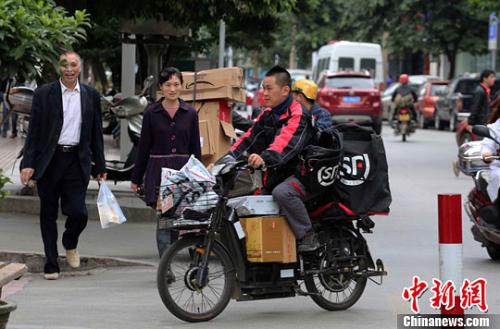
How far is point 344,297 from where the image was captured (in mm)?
9188

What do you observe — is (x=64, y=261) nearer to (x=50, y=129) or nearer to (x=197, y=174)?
(x=50, y=129)

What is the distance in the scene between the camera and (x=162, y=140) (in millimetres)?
10039

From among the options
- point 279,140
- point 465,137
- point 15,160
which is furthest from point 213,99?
point 465,137

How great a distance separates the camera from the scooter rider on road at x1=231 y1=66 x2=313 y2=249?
28.5ft

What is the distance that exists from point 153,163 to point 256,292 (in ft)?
5.99

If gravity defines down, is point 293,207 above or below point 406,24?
below

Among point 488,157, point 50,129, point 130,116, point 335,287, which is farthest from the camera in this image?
point 130,116

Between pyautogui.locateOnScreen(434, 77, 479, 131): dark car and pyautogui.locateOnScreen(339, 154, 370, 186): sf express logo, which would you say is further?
pyautogui.locateOnScreen(434, 77, 479, 131): dark car

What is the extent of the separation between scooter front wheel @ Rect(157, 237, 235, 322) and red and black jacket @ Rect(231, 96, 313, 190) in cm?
71

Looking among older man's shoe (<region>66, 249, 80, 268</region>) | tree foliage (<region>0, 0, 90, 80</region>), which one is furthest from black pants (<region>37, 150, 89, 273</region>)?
tree foliage (<region>0, 0, 90, 80</region>)

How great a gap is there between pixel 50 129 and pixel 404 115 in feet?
81.0

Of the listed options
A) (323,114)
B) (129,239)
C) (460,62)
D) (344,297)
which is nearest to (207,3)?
(129,239)

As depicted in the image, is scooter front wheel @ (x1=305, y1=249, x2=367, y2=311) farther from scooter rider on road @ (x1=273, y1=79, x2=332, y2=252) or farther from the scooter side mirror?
the scooter side mirror

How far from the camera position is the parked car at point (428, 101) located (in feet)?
142
